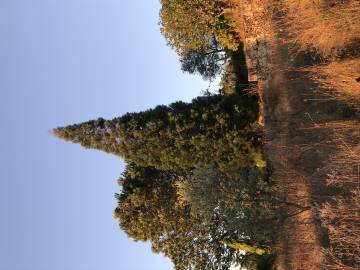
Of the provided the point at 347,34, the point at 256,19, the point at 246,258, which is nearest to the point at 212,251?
the point at 246,258

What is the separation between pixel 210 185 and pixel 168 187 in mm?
2538

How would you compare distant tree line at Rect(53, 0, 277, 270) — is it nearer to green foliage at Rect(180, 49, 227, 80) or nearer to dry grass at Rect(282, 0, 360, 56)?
green foliage at Rect(180, 49, 227, 80)

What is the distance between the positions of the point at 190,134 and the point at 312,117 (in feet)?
15.1

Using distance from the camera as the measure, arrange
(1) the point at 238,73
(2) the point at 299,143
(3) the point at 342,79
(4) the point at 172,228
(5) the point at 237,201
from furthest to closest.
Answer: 1. (1) the point at 238,73
2. (4) the point at 172,228
3. (5) the point at 237,201
4. (2) the point at 299,143
5. (3) the point at 342,79

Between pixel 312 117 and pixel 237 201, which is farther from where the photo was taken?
pixel 237 201

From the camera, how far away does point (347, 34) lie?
32.2 ft

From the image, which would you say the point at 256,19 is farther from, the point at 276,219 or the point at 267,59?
the point at 276,219

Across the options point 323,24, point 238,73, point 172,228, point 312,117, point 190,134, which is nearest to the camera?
point 323,24

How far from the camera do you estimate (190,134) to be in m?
15.5

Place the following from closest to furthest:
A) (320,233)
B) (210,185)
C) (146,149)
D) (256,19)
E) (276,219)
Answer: (320,233) → (256,19) → (276,219) → (146,149) → (210,185)

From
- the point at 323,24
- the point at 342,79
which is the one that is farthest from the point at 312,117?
the point at 323,24

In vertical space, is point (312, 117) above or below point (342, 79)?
above

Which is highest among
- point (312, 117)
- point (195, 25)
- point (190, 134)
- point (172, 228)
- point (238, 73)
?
point (195, 25)

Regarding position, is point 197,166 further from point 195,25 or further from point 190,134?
point 195,25
